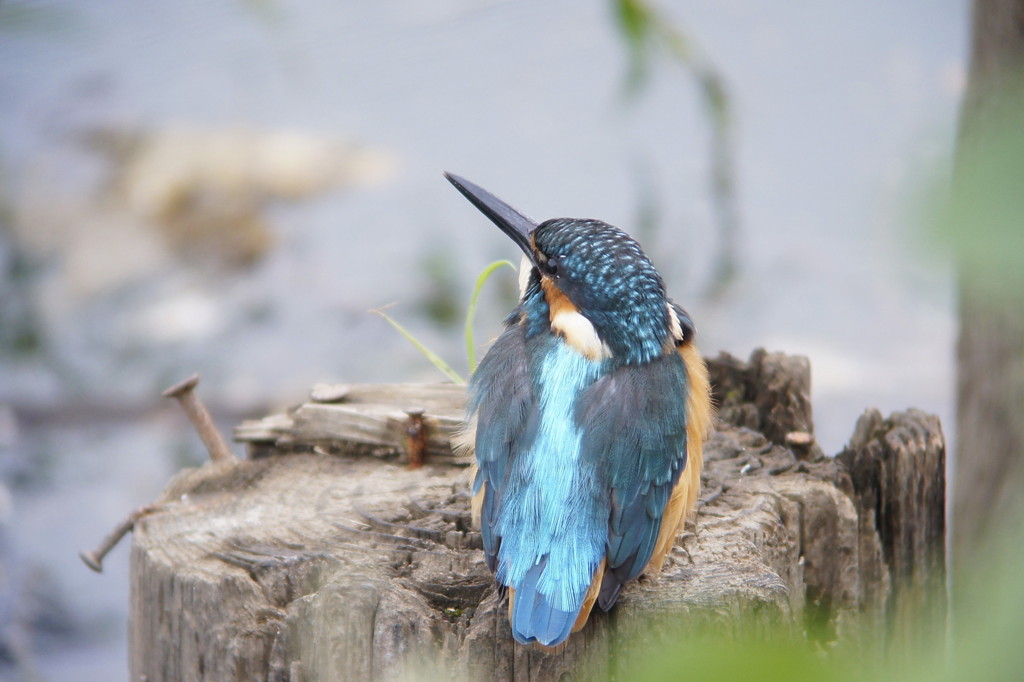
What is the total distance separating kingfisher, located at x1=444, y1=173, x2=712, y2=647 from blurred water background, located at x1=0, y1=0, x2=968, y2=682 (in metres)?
2.24

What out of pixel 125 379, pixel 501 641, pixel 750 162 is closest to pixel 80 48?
pixel 125 379

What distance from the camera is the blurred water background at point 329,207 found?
425 centimetres

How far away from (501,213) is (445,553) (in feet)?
2.46

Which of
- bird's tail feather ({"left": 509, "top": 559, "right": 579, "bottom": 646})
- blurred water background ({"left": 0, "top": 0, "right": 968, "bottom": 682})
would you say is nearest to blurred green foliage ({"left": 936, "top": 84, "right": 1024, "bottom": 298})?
bird's tail feather ({"left": 509, "top": 559, "right": 579, "bottom": 646})

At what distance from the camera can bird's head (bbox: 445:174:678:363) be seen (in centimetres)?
182

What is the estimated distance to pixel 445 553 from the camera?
1833mm

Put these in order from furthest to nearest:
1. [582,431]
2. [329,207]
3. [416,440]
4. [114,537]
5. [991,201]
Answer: [329,207]
[416,440]
[114,537]
[582,431]
[991,201]

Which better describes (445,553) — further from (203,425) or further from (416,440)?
(203,425)

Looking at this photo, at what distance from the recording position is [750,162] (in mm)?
4605

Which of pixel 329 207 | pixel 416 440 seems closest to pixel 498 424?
pixel 416 440

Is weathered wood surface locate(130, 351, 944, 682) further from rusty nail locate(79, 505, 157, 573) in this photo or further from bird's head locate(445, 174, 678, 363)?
bird's head locate(445, 174, 678, 363)

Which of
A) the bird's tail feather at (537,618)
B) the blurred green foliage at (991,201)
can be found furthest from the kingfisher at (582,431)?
the blurred green foliage at (991,201)

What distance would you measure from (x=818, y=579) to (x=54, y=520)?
3236 millimetres

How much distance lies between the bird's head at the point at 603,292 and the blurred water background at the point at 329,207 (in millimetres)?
2260
